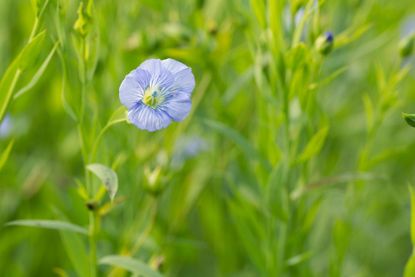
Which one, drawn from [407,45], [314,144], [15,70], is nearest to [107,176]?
[15,70]

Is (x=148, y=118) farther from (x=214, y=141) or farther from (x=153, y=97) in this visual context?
(x=214, y=141)

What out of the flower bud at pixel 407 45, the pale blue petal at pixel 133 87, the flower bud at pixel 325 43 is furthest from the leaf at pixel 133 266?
the flower bud at pixel 407 45

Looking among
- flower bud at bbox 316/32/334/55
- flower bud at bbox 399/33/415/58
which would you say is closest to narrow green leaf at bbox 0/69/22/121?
flower bud at bbox 316/32/334/55

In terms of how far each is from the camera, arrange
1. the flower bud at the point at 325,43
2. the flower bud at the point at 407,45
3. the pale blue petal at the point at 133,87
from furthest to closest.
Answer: the flower bud at the point at 407,45
the flower bud at the point at 325,43
the pale blue petal at the point at 133,87

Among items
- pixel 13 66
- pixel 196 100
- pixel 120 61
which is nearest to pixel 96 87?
pixel 120 61

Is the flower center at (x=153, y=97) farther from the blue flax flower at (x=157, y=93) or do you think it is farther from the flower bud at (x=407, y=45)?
the flower bud at (x=407, y=45)

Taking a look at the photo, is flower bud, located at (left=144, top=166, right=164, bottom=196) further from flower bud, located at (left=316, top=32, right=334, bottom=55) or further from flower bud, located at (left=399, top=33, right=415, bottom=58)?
flower bud, located at (left=399, top=33, right=415, bottom=58)
